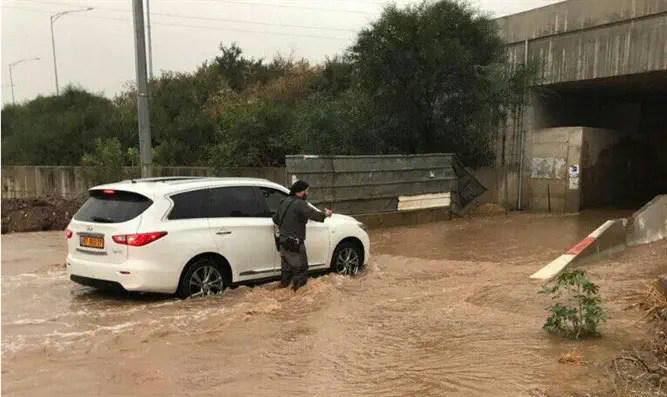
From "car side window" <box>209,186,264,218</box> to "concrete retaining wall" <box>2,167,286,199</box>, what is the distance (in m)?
9.90

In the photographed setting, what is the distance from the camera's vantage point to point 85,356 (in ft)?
16.9

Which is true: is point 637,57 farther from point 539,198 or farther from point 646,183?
point 646,183

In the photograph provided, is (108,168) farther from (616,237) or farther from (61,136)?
(616,237)

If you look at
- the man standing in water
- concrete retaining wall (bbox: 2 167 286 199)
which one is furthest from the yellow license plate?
concrete retaining wall (bbox: 2 167 286 199)

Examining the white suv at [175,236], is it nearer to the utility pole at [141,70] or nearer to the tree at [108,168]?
the utility pole at [141,70]

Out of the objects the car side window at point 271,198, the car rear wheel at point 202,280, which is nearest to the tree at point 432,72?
the car side window at point 271,198

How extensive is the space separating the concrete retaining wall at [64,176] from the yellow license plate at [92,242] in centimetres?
1080

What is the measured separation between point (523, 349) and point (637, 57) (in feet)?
47.6

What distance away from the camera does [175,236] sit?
6.82m

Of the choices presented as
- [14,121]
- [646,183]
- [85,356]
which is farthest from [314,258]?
[14,121]

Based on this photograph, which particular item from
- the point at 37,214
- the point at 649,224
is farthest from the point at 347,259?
the point at 37,214

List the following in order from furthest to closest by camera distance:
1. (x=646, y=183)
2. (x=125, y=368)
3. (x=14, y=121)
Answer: (x=14, y=121) < (x=646, y=183) < (x=125, y=368)

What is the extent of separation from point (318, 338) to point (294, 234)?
2.07 m

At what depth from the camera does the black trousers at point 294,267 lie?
A: 7.51 metres
